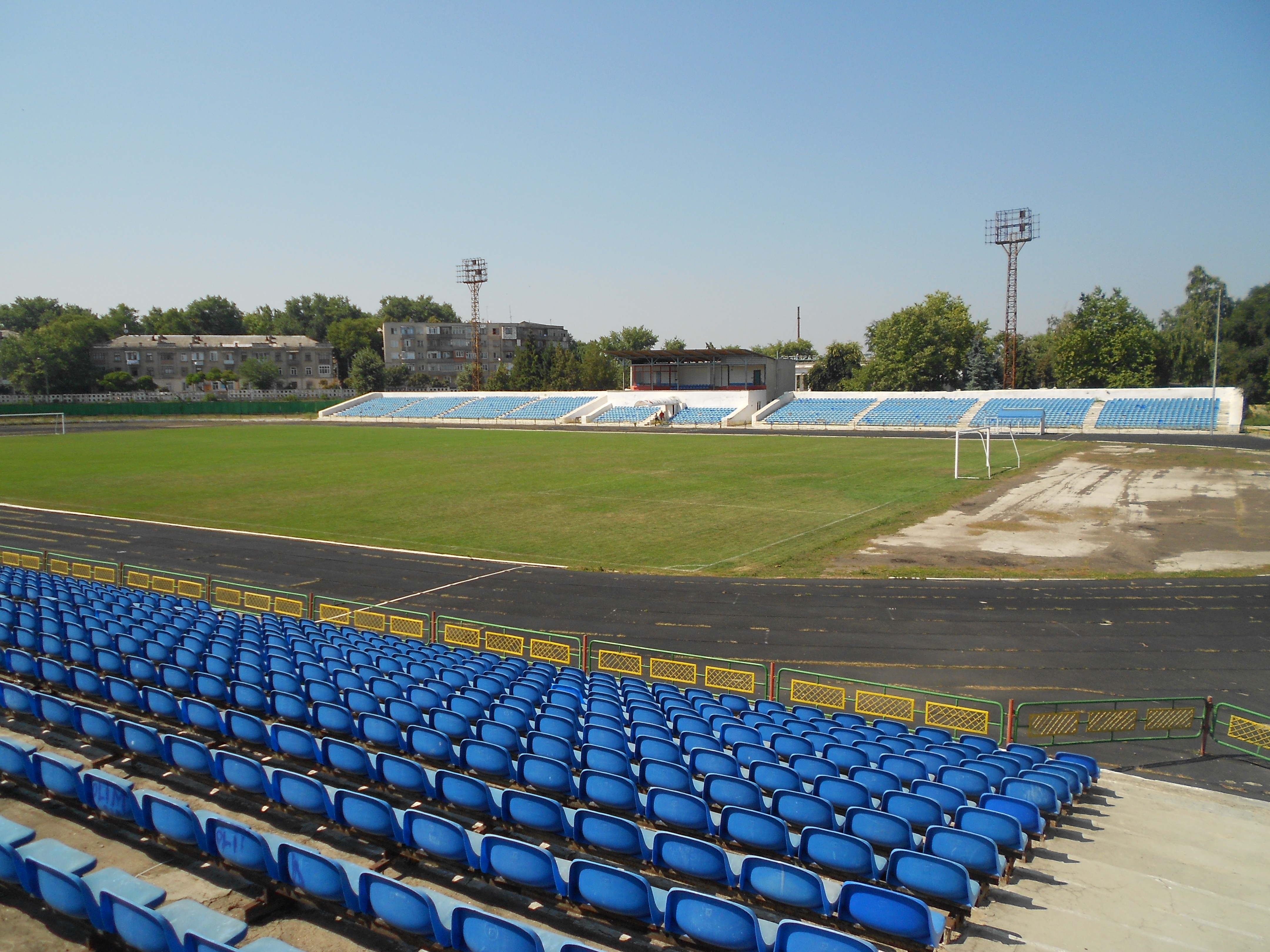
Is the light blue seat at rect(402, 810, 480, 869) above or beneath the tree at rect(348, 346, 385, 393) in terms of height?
beneath

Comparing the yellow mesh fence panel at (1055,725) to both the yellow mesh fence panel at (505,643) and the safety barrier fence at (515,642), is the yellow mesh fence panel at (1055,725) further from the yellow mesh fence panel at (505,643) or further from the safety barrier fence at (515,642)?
the yellow mesh fence panel at (505,643)

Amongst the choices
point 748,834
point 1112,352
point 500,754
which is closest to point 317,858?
point 500,754

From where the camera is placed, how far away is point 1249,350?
300 ft

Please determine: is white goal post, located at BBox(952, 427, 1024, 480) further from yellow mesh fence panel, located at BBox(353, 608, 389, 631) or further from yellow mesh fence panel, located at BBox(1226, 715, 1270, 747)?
yellow mesh fence panel, located at BBox(353, 608, 389, 631)

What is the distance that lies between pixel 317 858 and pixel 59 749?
5.35 metres

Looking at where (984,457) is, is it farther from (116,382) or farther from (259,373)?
(116,382)

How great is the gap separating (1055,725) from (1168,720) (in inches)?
70.8

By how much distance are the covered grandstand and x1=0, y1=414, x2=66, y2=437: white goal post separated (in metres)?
29.9

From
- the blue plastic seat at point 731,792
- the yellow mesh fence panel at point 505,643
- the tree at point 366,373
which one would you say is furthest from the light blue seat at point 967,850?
the tree at point 366,373

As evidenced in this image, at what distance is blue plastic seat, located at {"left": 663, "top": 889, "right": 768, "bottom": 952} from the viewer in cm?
466

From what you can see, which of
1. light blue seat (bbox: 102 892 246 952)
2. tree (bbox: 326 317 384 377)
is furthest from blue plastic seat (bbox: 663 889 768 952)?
tree (bbox: 326 317 384 377)

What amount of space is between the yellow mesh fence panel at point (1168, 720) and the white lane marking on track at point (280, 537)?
15.4 meters

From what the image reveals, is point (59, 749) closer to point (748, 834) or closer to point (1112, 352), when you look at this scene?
point (748, 834)

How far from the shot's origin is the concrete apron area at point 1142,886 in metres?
5.91
